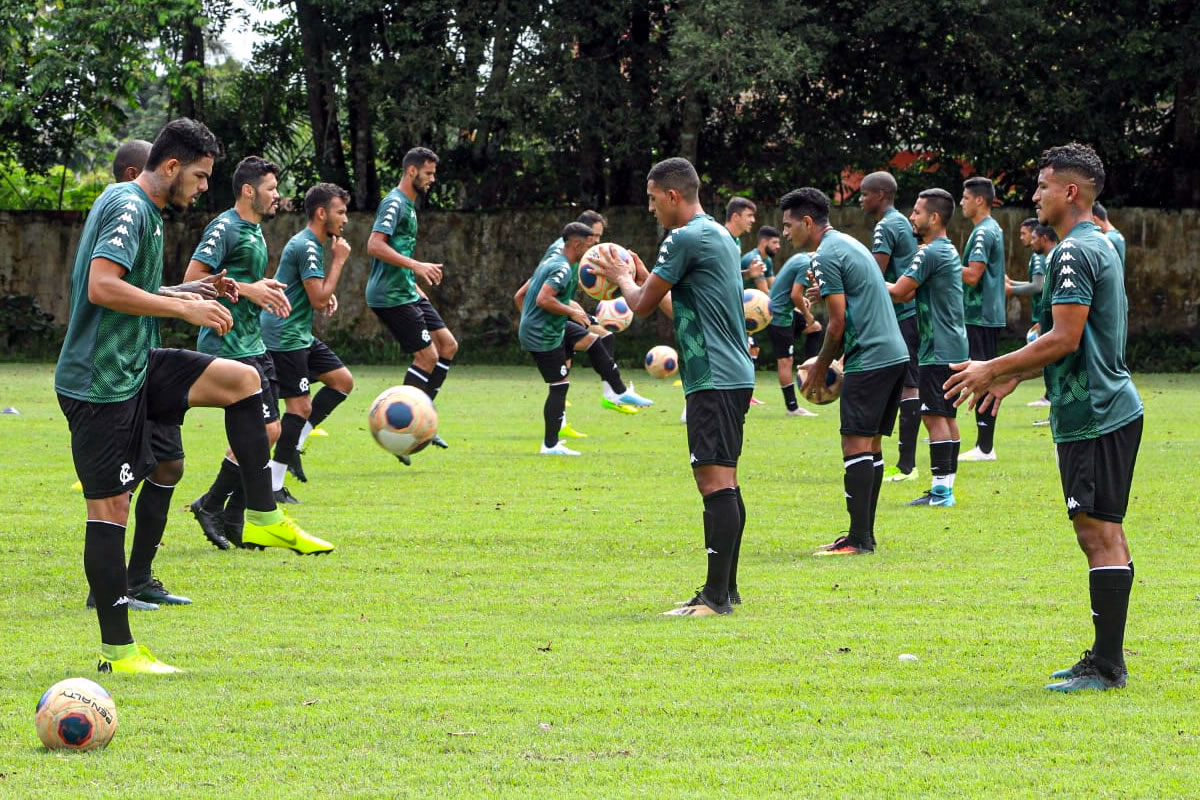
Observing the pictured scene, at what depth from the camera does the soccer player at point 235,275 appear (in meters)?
9.46

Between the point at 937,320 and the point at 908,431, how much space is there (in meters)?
1.27

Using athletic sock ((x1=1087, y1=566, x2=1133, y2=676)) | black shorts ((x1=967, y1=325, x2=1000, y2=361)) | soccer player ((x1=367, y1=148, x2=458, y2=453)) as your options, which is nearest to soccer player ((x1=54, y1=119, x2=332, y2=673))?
athletic sock ((x1=1087, y1=566, x2=1133, y2=676))

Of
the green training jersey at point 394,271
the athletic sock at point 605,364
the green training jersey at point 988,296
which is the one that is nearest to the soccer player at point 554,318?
the green training jersey at point 394,271

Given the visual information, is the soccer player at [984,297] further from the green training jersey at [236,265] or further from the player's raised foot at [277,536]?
the player's raised foot at [277,536]

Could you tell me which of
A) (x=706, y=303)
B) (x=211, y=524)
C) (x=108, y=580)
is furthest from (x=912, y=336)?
(x=108, y=580)

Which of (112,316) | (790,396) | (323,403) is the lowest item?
(790,396)

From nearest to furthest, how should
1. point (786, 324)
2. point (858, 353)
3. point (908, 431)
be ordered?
point (858, 353), point (908, 431), point (786, 324)

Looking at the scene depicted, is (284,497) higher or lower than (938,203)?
lower

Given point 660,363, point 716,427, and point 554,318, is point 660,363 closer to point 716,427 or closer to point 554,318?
point 554,318

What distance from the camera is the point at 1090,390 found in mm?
5969

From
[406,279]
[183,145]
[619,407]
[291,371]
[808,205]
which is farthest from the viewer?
[619,407]

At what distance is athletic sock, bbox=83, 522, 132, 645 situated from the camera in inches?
241

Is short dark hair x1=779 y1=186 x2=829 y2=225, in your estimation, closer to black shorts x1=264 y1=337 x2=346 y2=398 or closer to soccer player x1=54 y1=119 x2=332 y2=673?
soccer player x1=54 y1=119 x2=332 y2=673

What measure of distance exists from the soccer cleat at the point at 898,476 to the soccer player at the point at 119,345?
24.8ft
